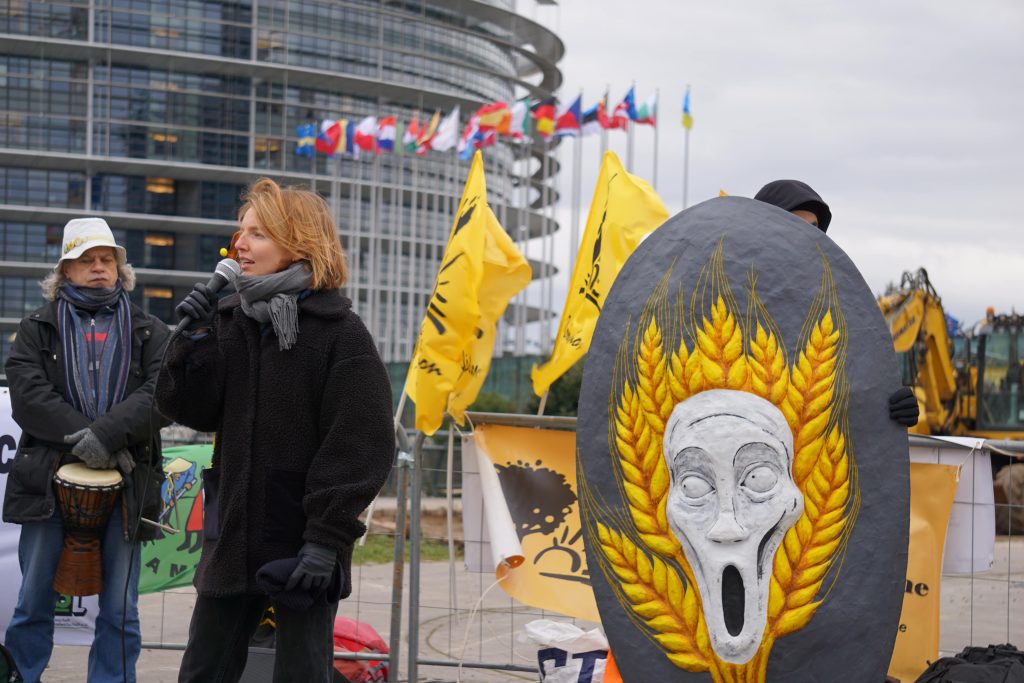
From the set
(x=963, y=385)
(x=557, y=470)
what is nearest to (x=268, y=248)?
(x=557, y=470)

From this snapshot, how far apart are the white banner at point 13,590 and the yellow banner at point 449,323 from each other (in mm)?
1765

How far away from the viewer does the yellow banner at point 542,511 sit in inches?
217

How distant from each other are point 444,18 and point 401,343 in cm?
1665

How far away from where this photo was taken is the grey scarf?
3.58m

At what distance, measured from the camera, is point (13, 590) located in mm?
5859

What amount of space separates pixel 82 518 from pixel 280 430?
5.24 ft

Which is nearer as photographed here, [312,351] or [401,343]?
[312,351]

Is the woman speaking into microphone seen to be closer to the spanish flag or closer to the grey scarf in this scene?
the grey scarf

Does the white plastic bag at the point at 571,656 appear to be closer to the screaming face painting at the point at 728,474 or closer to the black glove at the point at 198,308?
the screaming face painting at the point at 728,474

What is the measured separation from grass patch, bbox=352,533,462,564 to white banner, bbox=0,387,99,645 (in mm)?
5177

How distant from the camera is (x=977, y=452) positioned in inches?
204

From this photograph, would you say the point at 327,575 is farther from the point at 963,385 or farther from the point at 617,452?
the point at 963,385

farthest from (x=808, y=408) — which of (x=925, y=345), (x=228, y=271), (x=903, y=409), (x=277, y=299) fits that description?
(x=925, y=345)

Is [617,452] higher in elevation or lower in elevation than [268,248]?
lower
